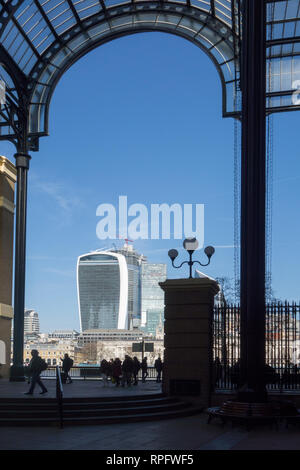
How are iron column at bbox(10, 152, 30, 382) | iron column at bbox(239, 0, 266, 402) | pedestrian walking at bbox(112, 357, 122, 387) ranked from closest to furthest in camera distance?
iron column at bbox(239, 0, 266, 402) → pedestrian walking at bbox(112, 357, 122, 387) → iron column at bbox(10, 152, 30, 382)

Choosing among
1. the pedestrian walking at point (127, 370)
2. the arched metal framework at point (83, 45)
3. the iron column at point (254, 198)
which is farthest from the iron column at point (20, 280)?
the iron column at point (254, 198)

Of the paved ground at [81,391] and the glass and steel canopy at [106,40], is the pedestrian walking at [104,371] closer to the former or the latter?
the paved ground at [81,391]

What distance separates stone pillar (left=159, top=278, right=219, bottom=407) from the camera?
18.5 meters

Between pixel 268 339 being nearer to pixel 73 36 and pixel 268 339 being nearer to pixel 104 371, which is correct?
pixel 104 371

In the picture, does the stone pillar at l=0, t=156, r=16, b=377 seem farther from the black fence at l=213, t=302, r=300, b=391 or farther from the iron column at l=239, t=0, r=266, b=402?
the iron column at l=239, t=0, r=266, b=402

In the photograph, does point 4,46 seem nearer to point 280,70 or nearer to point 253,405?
point 280,70

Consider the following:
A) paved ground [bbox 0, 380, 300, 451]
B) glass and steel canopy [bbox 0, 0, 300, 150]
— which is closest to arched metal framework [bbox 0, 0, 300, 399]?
glass and steel canopy [bbox 0, 0, 300, 150]

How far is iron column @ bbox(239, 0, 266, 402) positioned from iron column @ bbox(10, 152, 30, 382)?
47.2 feet

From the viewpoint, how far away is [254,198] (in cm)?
1490

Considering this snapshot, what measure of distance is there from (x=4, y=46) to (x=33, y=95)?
9.86 feet

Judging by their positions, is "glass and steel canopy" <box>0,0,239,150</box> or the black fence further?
"glass and steel canopy" <box>0,0,239,150</box>

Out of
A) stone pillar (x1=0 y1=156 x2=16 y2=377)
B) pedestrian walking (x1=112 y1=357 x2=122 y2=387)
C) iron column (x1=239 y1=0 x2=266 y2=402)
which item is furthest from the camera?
stone pillar (x1=0 y1=156 x2=16 y2=377)

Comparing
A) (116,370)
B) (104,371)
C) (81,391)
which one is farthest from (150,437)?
→ (104,371)
